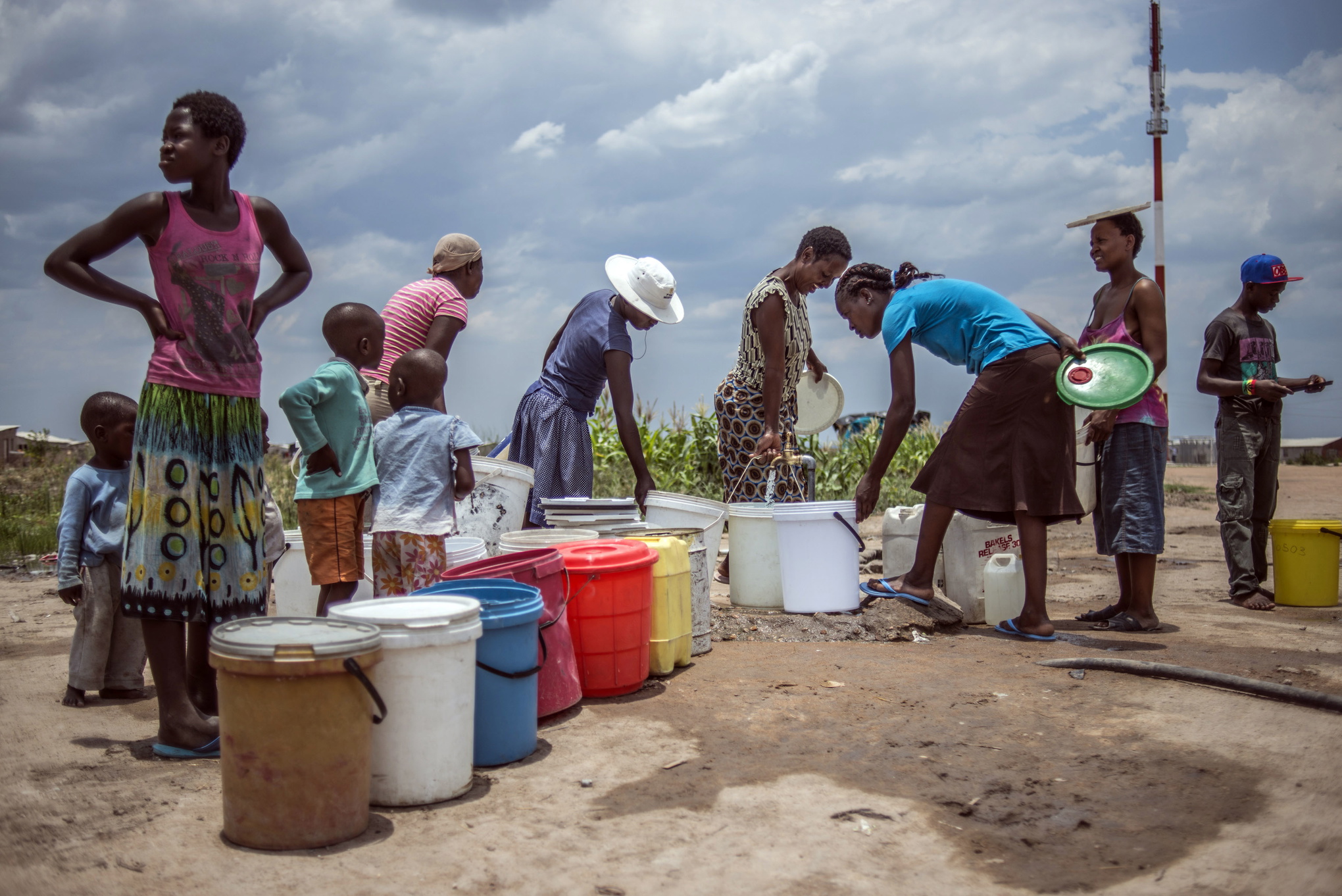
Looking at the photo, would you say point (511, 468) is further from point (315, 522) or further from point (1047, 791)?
point (1047, 791)

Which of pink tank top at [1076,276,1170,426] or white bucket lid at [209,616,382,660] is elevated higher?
pink tank top at [1076,276,1170,426]

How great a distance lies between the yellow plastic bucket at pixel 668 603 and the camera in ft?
12.7

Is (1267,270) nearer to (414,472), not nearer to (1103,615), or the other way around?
(1103,615)

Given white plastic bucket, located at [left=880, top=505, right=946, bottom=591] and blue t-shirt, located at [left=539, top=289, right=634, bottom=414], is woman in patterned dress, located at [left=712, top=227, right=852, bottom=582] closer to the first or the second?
white plastic bucket, located at [left=880, top=505, right=946, bottom=591]

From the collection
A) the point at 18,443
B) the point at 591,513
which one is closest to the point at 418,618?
the point at 591,513

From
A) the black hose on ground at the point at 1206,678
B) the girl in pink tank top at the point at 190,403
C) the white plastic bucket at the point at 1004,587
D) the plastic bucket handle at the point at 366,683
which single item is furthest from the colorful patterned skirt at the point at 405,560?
the white plastic bucket at the point at 1004,587

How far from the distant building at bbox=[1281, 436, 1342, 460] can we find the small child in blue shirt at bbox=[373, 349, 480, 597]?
26.1 m

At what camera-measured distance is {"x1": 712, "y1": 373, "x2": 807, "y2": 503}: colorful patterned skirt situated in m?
5.58

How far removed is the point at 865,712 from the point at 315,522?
2.12 meters

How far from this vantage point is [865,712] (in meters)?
3.41

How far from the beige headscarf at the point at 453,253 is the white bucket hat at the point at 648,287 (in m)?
0.74

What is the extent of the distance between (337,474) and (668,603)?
1384 millimetres

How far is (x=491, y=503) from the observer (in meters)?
4.95

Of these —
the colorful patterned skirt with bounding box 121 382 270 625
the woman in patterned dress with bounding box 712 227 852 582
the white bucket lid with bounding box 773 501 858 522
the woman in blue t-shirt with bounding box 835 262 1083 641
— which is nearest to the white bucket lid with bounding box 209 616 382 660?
the colorful patterned skirt with bounding box 121 382 270 625
